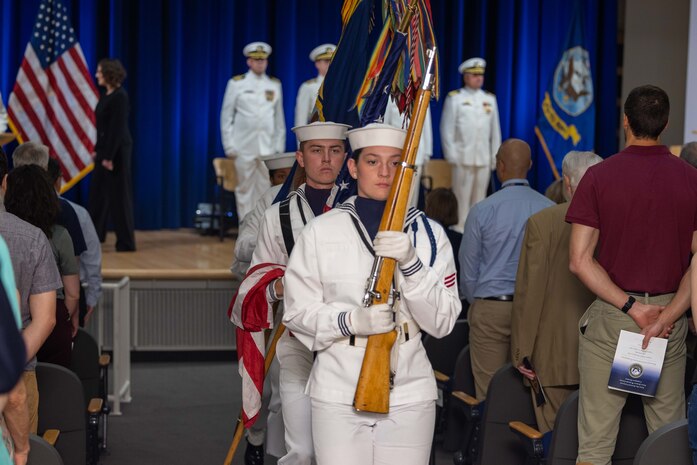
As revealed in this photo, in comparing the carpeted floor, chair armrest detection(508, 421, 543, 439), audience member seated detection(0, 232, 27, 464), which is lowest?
the carpeted floor

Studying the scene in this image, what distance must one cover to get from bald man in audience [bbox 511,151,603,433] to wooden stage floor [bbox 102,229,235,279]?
3.36 meters

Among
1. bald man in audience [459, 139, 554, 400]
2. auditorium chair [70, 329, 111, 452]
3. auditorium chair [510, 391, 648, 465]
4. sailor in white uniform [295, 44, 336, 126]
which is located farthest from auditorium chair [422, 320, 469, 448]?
sailor in white uniform [295, 44, 336, 126]

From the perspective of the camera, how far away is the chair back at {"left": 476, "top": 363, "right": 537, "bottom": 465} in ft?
13.3

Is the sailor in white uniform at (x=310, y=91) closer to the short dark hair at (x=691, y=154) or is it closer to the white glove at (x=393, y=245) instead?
the short dark hair at (x=691, y=154)

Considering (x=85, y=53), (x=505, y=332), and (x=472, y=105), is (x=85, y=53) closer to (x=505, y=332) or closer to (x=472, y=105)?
(x=472, y=105)

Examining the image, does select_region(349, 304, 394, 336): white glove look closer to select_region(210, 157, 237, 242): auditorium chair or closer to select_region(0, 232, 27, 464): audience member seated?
select_region(0, 232, 27, 464): audience member seated

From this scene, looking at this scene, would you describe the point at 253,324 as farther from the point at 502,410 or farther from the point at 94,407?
the point at 502,410

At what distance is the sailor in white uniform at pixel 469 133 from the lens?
10.4 metres

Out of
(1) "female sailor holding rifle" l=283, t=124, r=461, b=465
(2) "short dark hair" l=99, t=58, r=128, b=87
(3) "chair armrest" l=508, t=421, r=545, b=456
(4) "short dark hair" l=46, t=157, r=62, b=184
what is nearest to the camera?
(1) "female sailor holding rifle" l=283, t=124, r=461, b=465

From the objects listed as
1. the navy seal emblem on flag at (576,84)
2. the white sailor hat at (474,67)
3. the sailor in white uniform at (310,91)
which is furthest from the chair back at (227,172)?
the navy seal emblem on flag at (576,84)

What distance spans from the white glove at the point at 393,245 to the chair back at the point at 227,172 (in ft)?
23.3

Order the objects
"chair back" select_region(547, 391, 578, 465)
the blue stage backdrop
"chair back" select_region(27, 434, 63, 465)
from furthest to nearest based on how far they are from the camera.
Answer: the blue stage backdrop < "chair back" select_region(547, 391, 578, 465) < "chair back" select_region(27, 434, 63, 465)

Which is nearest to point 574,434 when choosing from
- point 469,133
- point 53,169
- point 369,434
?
point 369,434

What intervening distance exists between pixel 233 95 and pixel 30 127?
1.69 m
